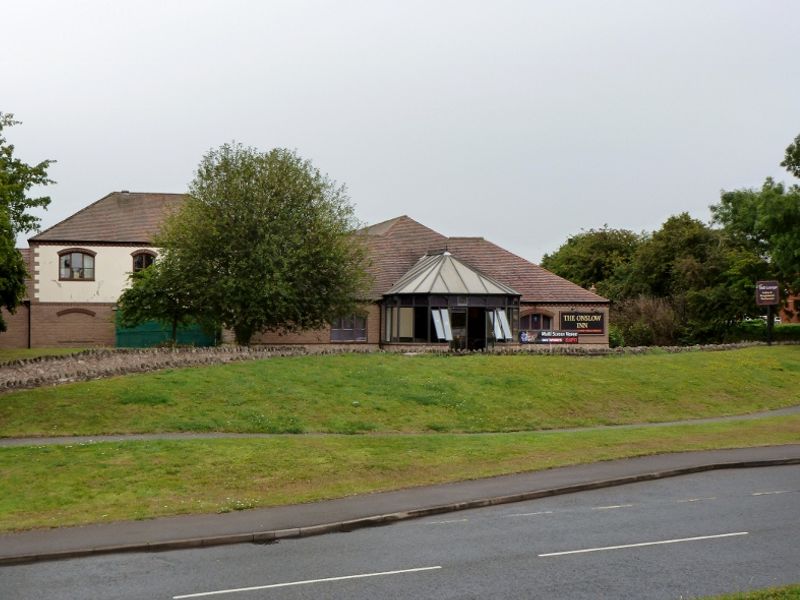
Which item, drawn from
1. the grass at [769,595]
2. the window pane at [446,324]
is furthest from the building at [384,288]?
the grass at [769,595]

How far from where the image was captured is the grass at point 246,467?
15242 millimetres

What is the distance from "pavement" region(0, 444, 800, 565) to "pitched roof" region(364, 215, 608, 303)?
3706 cm

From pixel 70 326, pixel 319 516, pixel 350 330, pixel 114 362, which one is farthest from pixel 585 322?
pixel 319 516

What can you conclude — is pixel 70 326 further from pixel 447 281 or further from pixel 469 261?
pixel 469 261

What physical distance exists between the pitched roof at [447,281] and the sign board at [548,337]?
9.08 feet

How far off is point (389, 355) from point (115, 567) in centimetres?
2374

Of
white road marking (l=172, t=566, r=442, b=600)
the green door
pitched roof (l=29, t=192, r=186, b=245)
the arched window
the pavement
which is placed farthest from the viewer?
the arched window

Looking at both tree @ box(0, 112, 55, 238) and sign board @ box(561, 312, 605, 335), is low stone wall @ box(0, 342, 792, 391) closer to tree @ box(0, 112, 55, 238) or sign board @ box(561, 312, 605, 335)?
tree @ box(0, 112, 55, 238)

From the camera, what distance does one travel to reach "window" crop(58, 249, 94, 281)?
57656mm

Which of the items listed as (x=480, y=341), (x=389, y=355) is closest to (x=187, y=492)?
(x=389, y=355)

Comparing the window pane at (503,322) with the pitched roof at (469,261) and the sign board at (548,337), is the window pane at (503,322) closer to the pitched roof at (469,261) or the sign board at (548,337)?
the sign board at (548,337)

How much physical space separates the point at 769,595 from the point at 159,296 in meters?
35.1

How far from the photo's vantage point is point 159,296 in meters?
41.0

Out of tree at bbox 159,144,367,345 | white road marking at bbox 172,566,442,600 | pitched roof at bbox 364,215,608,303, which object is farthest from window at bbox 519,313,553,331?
white road marking at bbox 172,566,442,600
